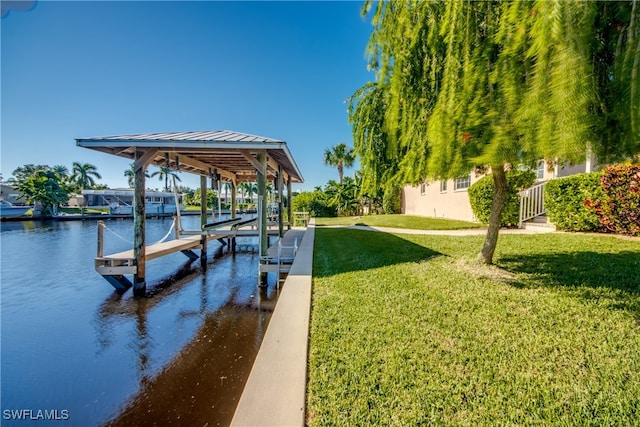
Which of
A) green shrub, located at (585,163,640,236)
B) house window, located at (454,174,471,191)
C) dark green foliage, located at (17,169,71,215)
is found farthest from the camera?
dark green foliage, located at (17,169,71,215)

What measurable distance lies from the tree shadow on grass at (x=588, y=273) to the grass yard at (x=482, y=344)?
0.9 inches

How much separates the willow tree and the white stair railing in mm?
9460

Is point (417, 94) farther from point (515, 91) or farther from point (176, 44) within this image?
point (176, 44)

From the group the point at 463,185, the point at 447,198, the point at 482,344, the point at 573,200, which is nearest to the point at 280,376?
the point at 482,344

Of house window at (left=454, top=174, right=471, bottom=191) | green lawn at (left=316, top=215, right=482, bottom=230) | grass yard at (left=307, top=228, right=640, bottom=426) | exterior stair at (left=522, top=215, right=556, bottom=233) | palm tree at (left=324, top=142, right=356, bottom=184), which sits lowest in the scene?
grass yard at (left=307, top=228, right=640, bottom=426)

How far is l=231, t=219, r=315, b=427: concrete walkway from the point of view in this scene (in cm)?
214

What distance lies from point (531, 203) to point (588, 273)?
22.6ft

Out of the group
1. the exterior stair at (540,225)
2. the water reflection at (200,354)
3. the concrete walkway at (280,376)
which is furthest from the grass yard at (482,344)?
the exterior stair at (540,225)

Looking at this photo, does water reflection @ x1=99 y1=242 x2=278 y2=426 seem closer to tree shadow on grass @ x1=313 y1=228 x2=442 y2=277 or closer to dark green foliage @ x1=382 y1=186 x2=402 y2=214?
tree shadow on grass @ x1=313 y1=228 x2=442 y2=277

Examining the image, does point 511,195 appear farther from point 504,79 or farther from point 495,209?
point 504,79

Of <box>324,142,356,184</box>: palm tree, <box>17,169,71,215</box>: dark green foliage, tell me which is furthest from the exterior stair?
<box>17,169,71,215</box>: dark green foliage

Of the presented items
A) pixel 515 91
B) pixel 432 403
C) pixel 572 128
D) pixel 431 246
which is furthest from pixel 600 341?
pixel 431 246

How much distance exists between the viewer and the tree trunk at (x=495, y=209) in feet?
15.6

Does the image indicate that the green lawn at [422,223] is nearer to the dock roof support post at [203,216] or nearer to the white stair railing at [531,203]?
the white stair railing at [531,203]
